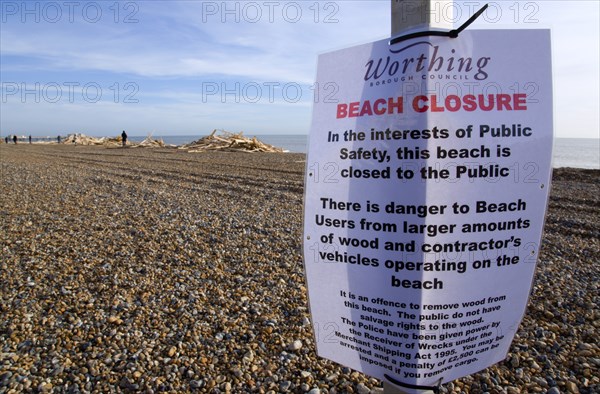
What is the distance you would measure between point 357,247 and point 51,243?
20.8ft

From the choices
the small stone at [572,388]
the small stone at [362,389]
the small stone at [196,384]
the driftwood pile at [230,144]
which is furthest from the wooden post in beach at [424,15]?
the driftwood pile at [230,144]

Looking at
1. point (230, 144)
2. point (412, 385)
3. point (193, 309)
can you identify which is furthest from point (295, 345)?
point (230, 144)

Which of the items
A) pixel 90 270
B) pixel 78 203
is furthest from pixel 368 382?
pixel 78 203

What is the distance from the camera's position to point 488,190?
4.63 feet

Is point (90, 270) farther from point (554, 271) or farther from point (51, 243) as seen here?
point (554, 271)

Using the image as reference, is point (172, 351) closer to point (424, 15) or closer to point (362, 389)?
point (362, 389)

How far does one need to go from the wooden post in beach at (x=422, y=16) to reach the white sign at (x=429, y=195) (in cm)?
8

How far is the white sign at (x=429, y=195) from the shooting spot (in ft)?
4.44

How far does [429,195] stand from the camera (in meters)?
1.39

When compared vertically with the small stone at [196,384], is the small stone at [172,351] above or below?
above

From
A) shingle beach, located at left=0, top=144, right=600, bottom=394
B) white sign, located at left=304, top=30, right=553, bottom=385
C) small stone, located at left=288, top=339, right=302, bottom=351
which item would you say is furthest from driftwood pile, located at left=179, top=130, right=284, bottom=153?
white sign, located at left=304, top=30, right=553, bottom=385

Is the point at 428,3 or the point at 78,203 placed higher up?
the point at 428,3

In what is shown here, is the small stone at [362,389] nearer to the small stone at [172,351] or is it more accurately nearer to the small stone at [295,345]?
the small stone at [295,345]

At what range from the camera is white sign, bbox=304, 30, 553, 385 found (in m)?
1.35
